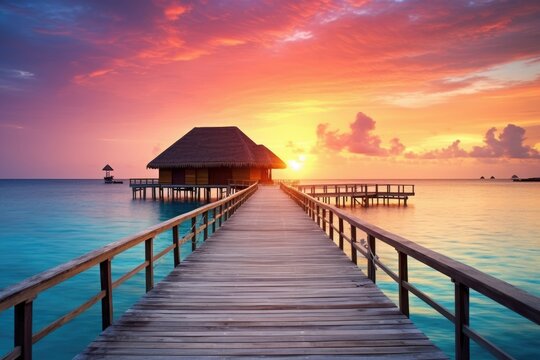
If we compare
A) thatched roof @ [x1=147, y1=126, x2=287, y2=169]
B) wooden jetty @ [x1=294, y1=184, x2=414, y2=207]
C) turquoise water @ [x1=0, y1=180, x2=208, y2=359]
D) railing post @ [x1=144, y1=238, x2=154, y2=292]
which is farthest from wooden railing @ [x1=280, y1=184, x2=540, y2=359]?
thatched roof @ [x1=147, y1=126, x2=287, y2=169]

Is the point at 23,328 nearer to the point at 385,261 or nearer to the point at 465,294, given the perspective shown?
the point at 465,294

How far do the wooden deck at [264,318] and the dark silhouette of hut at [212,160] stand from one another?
3710 cm

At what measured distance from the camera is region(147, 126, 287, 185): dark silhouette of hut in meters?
44.8

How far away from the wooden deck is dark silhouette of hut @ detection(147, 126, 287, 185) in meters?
37.1

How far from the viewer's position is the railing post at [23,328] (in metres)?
2.70

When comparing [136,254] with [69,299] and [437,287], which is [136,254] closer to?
[69,299]

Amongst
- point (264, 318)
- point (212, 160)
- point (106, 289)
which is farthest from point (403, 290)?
point (212, 160)

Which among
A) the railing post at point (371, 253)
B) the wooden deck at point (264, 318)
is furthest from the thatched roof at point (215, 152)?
the railing post at point (371, 253)

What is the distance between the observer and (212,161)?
147ft

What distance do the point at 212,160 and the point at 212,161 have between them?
0.15 m

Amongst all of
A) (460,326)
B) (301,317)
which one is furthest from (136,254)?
(460,326)

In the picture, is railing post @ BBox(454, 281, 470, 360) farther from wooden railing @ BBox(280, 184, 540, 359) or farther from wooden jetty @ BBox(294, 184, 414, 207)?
wooden jetty @ BBox(294, 184, 414, 207)

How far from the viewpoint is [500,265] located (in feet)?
57.1

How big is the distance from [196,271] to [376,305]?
10.0 ft
